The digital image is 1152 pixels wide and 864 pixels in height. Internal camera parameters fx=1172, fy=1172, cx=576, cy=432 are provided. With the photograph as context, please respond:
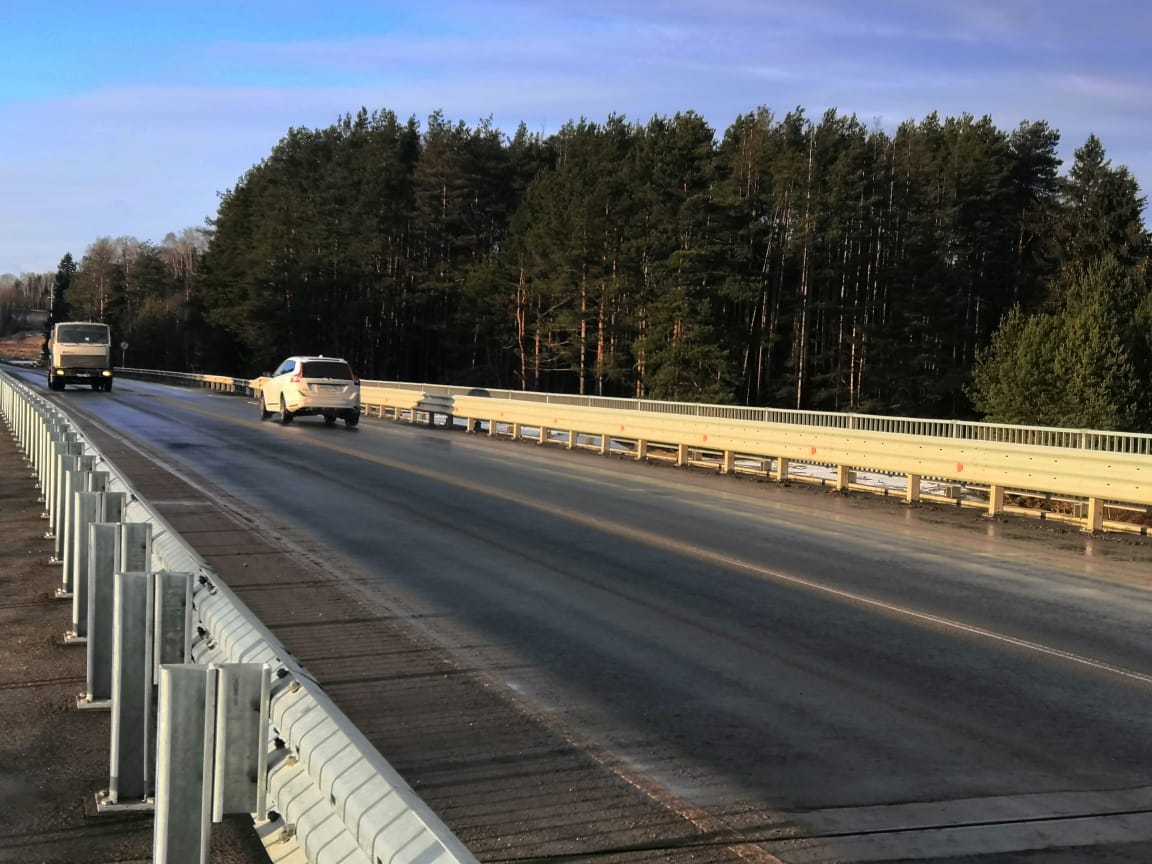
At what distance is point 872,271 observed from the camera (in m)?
61.2

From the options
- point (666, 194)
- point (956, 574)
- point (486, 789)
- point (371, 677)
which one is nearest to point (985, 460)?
point (956, 574)

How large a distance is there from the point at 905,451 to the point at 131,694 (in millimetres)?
13521

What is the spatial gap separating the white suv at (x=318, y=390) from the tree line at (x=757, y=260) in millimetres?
22697

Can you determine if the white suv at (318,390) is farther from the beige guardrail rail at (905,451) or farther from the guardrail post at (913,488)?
the guardrail post at (913,488)

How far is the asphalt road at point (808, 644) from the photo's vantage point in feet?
16.0

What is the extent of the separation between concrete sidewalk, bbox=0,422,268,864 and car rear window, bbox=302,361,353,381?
22.5 meters

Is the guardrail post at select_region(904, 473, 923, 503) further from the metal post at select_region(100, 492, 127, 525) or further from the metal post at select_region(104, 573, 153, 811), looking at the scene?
the metal post at select_region(104, 573, 153, 811)

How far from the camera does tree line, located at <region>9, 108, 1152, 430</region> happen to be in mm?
54438

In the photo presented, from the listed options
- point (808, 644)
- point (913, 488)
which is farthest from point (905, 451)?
point (808, 644)

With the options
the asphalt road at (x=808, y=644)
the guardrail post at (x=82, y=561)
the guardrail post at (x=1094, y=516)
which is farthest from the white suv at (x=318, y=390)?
the guardrail post at (x=82, y=561)

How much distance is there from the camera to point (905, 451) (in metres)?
16.6

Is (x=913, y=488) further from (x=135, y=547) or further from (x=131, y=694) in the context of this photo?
(x=131, y=694)

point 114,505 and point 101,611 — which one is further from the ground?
point 114,505

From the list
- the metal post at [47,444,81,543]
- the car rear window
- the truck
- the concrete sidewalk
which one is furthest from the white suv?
the concrete sidewalk
